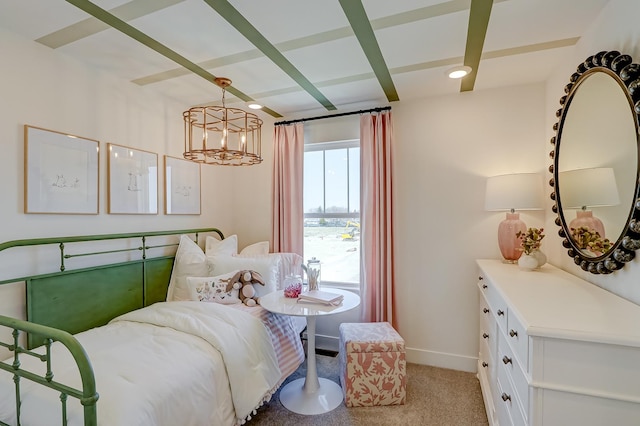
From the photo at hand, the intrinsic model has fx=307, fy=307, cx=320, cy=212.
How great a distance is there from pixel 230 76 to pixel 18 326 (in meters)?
1.94

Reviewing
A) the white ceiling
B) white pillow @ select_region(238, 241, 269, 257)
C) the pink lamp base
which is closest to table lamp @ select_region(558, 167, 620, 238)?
the pink lamp base

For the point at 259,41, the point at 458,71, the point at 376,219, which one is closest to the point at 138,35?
the point at 259,41

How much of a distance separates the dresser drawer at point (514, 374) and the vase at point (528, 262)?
0.61 metres

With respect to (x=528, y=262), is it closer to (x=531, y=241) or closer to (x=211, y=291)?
(x=531, y=241)

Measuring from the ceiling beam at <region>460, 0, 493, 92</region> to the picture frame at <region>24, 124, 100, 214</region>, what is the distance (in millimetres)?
2545

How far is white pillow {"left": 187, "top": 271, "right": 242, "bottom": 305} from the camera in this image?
244 centimetres

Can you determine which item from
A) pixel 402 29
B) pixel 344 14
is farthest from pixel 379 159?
pixel 344 14

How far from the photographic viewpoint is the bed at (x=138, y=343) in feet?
4.02

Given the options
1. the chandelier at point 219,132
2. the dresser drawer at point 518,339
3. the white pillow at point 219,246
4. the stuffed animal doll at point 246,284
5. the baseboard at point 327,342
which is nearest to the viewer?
the dresser drawer at point 518,339

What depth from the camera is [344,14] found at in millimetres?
1620

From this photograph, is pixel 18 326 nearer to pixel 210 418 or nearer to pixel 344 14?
pixel 210 418

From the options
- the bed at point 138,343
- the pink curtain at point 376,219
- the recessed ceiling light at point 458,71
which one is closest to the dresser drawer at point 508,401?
the pink curtain at point 376,219

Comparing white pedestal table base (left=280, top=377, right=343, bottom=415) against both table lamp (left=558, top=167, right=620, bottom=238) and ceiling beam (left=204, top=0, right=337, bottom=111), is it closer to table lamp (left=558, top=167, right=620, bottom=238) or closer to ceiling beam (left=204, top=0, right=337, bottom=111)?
table lamp (left=558, top=167, right=620, bottom=238)

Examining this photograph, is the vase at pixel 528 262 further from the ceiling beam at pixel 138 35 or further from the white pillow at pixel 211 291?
the ceiling beam at pixel 138 35
